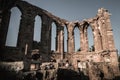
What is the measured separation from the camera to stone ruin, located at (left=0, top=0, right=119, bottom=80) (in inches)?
630

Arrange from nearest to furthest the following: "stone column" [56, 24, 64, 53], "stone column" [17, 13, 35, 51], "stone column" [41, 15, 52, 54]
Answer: "stone column" [17, 13, 35, 51] < "stone column" [41, 15, 52, 54] < "stone column" [56, 24, 64, 53]

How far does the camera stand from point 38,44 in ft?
→ 66.7

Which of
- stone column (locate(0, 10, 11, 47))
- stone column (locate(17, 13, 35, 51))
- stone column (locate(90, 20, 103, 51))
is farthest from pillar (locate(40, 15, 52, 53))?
stone column (locate(90, 20, 103, 51))

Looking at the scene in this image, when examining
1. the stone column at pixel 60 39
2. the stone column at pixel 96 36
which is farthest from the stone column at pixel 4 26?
the stone column at pixel 96 36

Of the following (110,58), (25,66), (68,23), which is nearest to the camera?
(25,66)

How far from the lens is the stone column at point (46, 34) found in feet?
64.2

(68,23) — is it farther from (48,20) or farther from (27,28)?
(27,28)

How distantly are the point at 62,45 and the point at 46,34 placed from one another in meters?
3.22

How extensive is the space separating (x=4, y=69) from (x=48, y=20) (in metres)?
12.4

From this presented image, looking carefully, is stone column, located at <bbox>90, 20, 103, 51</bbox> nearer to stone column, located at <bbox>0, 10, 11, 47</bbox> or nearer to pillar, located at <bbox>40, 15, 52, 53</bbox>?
A: pillar, located at <bbox>40, 15, 52, 53</bbox>

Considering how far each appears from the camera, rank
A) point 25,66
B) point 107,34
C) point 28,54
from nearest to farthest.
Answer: point 25,66 → point 28,54 → point 107,34

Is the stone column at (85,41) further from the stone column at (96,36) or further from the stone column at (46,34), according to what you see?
the stone column at (46,34)

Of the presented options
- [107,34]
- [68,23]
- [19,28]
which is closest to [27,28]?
[19,28]

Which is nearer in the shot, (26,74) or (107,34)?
(26,74)
